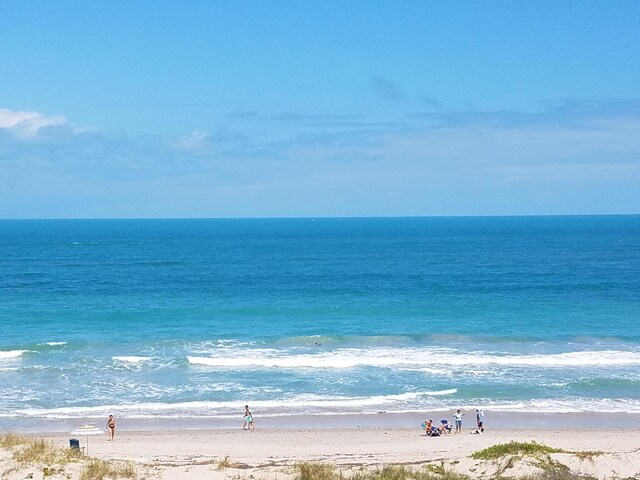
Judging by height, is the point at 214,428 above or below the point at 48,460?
below

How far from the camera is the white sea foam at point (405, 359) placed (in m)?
35.4

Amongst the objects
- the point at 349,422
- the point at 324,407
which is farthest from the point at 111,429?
the point at 349,422

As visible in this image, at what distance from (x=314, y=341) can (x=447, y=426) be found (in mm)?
16355

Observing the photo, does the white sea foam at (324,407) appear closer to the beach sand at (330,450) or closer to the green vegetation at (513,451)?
the beach sand at (330,450)

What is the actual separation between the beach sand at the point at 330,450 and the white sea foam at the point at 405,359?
31.2 ft

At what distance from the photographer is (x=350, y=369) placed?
34.8 meters

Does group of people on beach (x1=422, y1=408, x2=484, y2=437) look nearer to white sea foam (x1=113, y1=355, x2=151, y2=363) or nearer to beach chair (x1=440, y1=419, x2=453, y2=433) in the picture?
beach chair (x1=440, y1=419, x2=453, y2=433)

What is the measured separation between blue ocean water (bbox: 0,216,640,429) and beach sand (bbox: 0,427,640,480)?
283 centimetres

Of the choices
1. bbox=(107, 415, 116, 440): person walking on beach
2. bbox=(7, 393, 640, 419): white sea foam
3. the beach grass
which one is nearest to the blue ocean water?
bbox=(7, 393, 640, 419): white sea foam

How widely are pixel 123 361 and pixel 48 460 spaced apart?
1934cm

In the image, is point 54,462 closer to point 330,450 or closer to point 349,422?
point 330,450

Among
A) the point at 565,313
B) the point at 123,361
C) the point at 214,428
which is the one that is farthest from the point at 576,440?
the point at 565,313

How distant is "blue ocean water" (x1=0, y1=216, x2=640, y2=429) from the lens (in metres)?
29.8

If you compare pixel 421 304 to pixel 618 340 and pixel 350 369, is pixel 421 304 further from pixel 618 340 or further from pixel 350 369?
pixel 350 369
